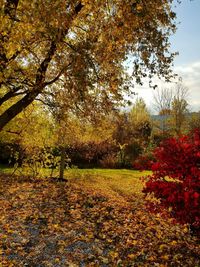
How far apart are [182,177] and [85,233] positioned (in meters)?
3.16

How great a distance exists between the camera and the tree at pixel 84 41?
9180 millimetres

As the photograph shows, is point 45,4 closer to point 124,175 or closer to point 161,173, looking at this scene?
point 161,173

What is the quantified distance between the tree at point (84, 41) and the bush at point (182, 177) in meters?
2.80

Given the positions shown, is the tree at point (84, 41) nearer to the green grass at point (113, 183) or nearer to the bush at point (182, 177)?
the bush at point (182, 177)

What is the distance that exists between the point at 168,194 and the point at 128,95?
A: 448 centimetres

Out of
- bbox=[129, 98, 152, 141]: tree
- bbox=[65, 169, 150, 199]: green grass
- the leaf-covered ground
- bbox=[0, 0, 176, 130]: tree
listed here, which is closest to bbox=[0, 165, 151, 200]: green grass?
bbox=[65, 169, 150, 199]: green grass

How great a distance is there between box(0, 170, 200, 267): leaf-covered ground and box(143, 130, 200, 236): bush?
1.16 metres

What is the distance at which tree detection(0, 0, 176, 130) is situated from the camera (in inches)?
361

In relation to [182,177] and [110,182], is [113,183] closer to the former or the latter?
[110,182]

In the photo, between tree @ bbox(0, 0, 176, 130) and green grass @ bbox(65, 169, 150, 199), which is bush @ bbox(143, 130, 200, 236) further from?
green grass @ bbox(65, 169, 150, 199)

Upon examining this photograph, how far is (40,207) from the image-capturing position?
12.7 metres

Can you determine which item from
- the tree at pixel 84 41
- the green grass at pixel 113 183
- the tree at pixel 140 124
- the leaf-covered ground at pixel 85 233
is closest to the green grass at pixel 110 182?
the green grass at pixel 113 183

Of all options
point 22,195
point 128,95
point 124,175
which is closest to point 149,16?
point 128,95

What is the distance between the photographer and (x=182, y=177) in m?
8.70
